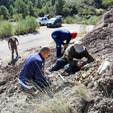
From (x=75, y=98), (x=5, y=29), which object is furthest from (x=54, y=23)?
(x=75, y=98)

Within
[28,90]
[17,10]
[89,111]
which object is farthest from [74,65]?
[17,10]

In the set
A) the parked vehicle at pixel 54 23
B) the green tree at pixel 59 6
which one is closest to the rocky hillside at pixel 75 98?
the parked vehicle at pixel 54 23

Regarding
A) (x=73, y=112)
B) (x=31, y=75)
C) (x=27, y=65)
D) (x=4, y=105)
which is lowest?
(x=4, y=105)

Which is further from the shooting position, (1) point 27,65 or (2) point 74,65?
(2) point 74,65

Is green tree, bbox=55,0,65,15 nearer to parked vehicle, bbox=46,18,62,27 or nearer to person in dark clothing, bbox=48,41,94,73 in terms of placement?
parked vehicle, bbox=46,18,62,27

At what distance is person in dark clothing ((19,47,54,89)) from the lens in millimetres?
3367

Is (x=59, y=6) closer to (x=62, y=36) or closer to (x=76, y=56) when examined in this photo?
(x=62, y=36)

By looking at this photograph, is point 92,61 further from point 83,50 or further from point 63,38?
point 63,38

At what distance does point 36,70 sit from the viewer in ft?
11.2

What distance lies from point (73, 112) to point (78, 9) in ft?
131

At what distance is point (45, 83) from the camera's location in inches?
138

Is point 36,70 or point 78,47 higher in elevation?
point 78,47

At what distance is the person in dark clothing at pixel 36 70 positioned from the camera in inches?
133

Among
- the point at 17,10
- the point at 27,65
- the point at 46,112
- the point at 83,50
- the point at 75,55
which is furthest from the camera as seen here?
the point at 17,10
